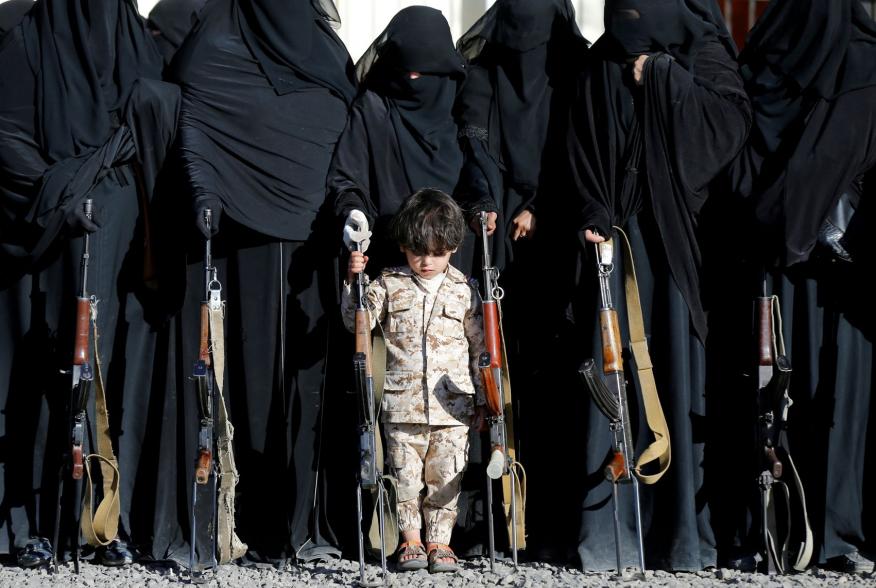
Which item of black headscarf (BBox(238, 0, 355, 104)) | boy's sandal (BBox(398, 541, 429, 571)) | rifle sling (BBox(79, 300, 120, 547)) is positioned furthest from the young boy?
rifle sling (BBox(79, 300, 120, 547))

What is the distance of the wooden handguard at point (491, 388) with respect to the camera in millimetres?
4891

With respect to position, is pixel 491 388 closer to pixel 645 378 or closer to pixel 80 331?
pixel 645 378

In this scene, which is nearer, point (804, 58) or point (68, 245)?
point (804, 58)

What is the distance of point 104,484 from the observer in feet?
17.2

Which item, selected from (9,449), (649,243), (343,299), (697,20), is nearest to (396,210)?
(343,299)

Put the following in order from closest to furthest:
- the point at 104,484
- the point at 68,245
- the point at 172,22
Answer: the point at 104,484
the point at 68,245
the point at 172,22

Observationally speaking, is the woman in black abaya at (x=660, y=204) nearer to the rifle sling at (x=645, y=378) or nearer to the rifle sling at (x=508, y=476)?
the rifle sling at (x=645, y=378)

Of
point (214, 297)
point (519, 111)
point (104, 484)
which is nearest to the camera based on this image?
point (214, 297)

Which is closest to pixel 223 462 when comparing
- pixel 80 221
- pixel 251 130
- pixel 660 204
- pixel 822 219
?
pixel 80 221

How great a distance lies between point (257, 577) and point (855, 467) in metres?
2.53

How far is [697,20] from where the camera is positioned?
5262mm

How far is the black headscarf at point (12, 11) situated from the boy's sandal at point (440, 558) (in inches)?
126

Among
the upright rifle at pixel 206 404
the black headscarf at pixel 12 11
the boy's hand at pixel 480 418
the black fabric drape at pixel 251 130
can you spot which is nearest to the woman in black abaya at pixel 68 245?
the black fabric drape at pixel 251 130

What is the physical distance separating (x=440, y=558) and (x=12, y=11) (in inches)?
135
